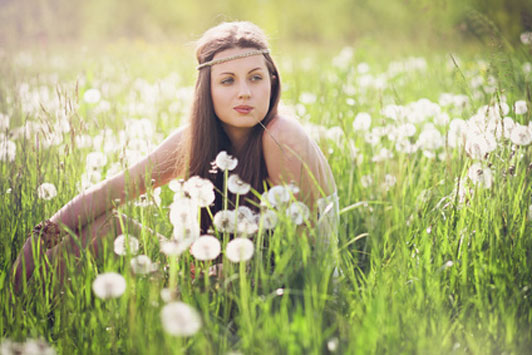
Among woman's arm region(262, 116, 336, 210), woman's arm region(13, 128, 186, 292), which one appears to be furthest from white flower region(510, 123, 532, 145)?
woman's arm region(13, 128, 186, 292)

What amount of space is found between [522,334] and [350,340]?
1.68ft

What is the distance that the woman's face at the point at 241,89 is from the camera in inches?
87.1

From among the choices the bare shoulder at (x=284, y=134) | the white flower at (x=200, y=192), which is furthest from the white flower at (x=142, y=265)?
the bare shoulder at (x=284, y=134)

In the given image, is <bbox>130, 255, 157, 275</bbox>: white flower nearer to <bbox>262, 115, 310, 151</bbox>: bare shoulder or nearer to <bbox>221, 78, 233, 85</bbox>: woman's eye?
<bbox>262, 115, 310, 151</bbox>: bare shoulder

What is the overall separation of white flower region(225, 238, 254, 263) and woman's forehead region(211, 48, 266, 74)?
107cm

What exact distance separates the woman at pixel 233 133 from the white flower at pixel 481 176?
570 millimetres

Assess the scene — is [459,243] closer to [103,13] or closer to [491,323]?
[491,323]

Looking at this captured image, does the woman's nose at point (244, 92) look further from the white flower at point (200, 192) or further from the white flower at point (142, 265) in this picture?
the white flower at point (142, 265)

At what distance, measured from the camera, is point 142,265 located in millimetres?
1524

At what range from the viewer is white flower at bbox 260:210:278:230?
61.2 inches

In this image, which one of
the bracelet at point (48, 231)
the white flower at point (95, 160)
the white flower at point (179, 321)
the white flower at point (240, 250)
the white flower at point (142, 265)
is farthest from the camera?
the white flower at point (95, 160)

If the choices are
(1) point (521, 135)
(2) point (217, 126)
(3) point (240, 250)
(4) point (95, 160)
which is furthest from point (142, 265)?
(1) point (521, 135)

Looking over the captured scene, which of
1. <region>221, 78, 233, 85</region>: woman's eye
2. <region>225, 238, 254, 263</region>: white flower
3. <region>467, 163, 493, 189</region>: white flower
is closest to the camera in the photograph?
<region>225, 238, 254, 263</region>: white flower

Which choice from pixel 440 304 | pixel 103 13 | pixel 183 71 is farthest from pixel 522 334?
pixel 103 13
